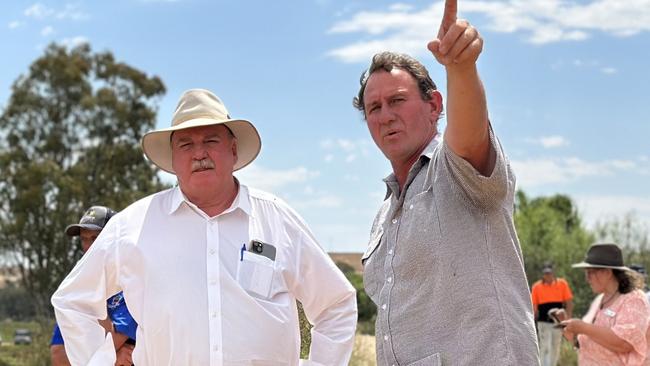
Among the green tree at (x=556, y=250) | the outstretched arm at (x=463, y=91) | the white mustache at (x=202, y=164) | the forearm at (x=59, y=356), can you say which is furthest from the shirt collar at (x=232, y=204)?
the green tree at (x=556, y=250)

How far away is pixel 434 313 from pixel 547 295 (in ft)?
41.8

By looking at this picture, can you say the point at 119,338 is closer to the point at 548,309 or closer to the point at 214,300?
the point at 214,300

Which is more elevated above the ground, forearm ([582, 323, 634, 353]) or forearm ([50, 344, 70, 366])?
forearm ([50, 344, 70, 366])

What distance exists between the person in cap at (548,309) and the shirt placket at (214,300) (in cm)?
1144

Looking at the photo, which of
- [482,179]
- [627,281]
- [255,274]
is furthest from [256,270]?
[627,281]

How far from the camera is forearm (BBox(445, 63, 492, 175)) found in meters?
2.65

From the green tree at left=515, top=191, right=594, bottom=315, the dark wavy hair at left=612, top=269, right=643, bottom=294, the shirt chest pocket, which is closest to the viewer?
the shirt chest pocket

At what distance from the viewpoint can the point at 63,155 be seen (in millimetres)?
32125

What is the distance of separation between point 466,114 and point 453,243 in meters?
0.51

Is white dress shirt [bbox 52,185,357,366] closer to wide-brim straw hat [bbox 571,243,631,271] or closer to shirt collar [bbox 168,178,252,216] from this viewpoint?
shirt collar [bbox 168,178,252,216]

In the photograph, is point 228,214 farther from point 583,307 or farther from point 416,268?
point 583,307

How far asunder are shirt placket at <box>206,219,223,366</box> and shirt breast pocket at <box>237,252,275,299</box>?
0.10 metres

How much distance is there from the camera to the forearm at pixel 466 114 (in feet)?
8.70

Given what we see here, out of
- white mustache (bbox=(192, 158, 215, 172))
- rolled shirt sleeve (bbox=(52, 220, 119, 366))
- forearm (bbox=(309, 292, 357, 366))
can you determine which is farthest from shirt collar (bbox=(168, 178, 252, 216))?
forearm (bbox=(309, 292, 357, 366))
